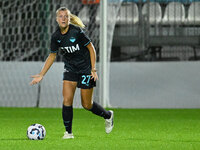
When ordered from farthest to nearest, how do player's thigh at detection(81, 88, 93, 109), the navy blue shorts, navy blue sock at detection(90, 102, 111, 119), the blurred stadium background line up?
the blurred stadium background → navy blue sock at detection(90, 102, 111, 119) → player's thigh at detection(81, 88, 93, 109) → the navy blue shorts

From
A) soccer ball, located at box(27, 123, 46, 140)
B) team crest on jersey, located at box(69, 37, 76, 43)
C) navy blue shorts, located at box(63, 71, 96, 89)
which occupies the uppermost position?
team crest on jersey, located at box(69, 37, 76, 43)

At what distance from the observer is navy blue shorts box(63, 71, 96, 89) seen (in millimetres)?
6668

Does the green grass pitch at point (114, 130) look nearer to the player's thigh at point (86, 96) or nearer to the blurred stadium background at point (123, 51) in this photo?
the player's thigh at point (86, 96)

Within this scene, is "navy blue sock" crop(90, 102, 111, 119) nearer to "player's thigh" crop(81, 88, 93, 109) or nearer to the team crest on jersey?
"player's thigh" crop(81, 88, 93, 109)

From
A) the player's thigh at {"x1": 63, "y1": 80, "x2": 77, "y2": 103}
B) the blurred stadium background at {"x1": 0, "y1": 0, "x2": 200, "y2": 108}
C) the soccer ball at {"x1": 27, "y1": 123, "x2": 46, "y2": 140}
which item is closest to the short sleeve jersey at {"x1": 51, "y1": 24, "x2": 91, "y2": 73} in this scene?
the player's thigh at {"x1": 63, "y1": 80, "x2": 77, "y2": 103}

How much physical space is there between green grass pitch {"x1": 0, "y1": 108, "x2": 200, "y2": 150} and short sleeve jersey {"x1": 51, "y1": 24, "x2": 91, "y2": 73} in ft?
2.80

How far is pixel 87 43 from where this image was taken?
670cm

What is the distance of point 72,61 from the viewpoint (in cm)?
674

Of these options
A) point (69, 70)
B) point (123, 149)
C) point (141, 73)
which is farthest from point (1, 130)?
point (141, 73)

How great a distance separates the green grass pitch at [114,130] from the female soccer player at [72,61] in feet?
1.44

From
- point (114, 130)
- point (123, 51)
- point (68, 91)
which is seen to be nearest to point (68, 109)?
point (68, 91)

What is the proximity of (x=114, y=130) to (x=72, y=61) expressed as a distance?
1.40 meters

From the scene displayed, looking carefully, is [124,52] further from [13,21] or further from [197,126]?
[197,126]

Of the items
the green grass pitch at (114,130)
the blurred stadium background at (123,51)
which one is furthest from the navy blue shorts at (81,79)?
the blurred stadium background at (123,51)
